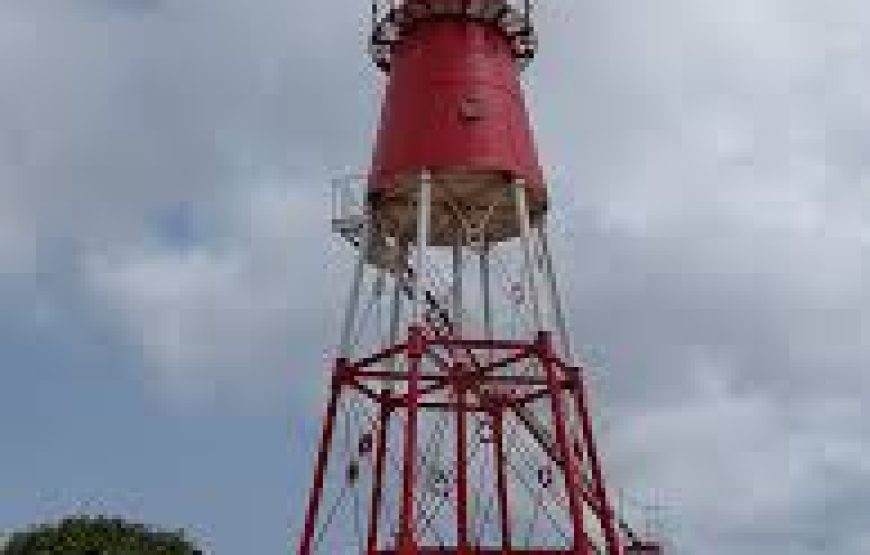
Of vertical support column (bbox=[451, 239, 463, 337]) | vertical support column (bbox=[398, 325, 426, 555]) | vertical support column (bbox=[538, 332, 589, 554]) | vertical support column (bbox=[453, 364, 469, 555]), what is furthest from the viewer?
vertical support column (bbox=[451, 239, 463, 337])

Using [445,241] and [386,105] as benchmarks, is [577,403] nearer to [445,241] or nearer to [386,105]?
[445,241]

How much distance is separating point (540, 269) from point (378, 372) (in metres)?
5.57

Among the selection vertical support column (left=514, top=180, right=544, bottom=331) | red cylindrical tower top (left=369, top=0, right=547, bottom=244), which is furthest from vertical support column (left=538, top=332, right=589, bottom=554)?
red cylindrical tower top (left=369, top=0, right=547, bottom=244)

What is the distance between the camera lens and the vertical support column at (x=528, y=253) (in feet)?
157

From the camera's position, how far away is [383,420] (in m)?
48.8

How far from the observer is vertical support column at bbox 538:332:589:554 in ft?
147

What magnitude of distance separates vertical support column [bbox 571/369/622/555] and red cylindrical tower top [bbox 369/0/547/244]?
555 centimetres

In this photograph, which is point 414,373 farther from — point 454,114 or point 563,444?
point 454,114

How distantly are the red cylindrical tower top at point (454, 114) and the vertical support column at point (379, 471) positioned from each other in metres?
5.39

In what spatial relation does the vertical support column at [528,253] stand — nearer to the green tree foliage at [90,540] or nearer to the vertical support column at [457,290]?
the vertical support column at [457,290]

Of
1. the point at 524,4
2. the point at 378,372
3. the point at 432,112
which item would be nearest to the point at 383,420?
the point at 378,372

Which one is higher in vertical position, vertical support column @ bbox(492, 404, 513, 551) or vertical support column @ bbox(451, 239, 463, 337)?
vertical support column @ bbox(451, 239, 463, 337)

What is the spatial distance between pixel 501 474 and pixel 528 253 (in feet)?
21.8

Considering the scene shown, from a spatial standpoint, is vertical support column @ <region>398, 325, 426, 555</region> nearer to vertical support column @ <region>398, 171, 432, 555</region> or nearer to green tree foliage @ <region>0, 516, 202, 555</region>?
vertical support column @ <region>398, 171, 432, 555</region>
